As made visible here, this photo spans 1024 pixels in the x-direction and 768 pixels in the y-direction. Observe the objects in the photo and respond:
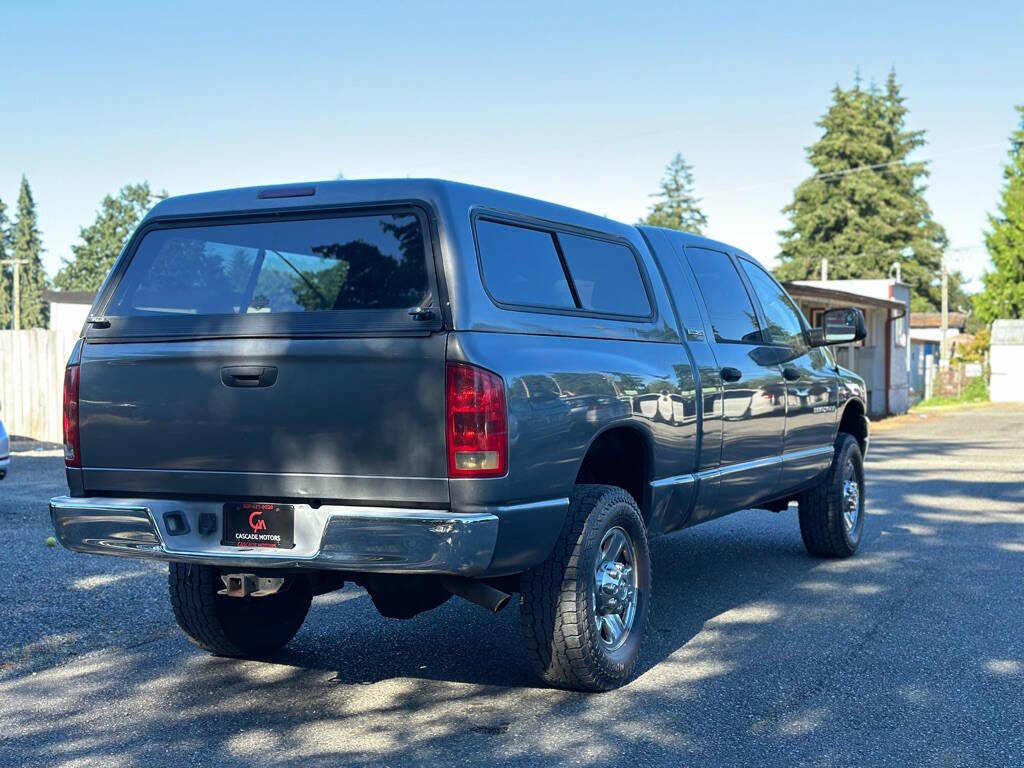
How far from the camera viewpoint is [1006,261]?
49875mm

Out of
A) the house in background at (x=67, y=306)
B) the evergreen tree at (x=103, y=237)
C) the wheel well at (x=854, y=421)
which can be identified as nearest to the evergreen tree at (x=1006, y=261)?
the house in background at (x=67, y=306)

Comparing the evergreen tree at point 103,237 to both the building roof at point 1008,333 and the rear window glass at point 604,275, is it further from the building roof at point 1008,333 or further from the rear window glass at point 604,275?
the rear window glass at point 604,275

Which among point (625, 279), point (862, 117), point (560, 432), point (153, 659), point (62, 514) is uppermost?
point (862, 117)

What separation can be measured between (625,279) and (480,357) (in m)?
1.75

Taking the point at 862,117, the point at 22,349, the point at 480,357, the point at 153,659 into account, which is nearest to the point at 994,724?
the point at 480,357

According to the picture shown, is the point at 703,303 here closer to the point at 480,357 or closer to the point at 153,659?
the point at 480,357

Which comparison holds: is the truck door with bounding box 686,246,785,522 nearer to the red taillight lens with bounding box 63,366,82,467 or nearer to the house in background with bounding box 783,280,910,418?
the red taillight lens with bounding box 63,366,82,467

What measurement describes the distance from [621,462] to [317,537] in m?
1.83

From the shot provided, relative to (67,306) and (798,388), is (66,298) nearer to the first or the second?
(67,306)

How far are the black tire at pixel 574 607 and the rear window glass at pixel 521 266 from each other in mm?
855

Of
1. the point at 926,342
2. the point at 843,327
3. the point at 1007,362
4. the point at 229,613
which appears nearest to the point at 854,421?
the point at 843,327

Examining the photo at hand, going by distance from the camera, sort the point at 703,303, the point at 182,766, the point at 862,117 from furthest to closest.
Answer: the point at 862,117, the point at 703,303, the point at 182,766

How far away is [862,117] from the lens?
70.4 meters

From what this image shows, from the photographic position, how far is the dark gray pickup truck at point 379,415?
14.5 ft
